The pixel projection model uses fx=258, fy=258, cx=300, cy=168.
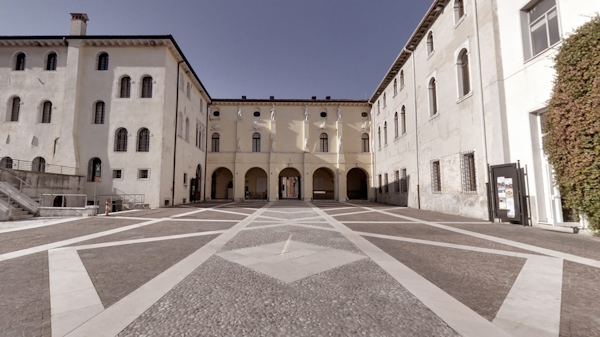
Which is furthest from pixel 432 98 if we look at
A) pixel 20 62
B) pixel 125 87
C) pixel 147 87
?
pixel 20 62

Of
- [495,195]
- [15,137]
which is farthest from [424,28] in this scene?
[15,137]

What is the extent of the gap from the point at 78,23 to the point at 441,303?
95.4 feet

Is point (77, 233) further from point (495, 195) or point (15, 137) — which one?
point (15, 137)

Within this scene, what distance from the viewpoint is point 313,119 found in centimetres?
2916

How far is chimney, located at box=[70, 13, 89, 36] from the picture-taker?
20438 millimetres

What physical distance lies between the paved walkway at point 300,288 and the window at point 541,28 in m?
6.80

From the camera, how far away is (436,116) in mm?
14695

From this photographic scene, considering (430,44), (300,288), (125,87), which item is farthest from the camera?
(125,87)

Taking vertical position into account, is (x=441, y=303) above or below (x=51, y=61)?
below

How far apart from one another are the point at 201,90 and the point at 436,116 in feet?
72.5

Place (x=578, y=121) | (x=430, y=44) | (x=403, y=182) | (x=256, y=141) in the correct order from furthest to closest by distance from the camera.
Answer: (x=256, y=141) < (x=403, y=182) < (x=430, y=44) < (x=578, y=121)

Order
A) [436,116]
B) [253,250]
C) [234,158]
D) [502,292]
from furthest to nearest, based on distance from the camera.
Answer: 1. [234,158]
2. [436,116]
3. [253,250]
4. [502,292]

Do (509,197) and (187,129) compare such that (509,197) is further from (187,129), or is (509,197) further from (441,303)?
(187,129)

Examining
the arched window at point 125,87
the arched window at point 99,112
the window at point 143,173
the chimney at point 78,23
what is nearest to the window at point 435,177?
the window at point 143,173
